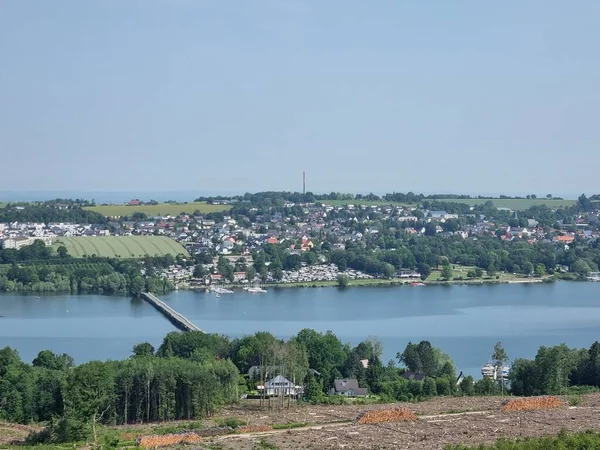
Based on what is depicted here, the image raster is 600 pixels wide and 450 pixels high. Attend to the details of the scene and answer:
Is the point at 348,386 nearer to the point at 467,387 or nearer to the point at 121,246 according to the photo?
the point at 467,387

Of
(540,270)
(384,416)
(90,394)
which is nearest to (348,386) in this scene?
(384,416)

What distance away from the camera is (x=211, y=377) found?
1245cm

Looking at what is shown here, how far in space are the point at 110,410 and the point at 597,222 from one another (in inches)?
1898

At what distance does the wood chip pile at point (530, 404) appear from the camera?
11594mm

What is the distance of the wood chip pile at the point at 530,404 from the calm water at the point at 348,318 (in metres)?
5.98

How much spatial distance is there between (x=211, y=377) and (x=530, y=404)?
3751 millimetres

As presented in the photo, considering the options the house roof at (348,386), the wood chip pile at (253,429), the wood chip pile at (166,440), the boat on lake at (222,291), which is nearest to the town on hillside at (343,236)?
the boat on lake at (222,291)

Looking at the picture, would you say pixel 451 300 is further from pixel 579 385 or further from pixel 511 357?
pixel 579 385

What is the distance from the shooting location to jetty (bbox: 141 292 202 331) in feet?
77.9

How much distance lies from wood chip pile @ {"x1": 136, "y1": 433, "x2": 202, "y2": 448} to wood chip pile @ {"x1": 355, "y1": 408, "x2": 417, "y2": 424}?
5.95ft

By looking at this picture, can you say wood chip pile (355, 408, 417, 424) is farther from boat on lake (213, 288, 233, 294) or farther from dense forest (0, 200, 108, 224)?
dense forest (0, 200, 108, 224)

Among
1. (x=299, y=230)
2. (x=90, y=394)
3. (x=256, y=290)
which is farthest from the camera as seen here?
(x=299, y=230)

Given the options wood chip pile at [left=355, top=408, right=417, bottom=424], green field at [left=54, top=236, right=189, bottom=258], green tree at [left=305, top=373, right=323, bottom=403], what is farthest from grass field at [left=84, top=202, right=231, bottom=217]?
wood chip pile at [left=355, top=408, right=417, bottom=424]

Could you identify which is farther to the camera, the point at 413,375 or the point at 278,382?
the point at 413,375
